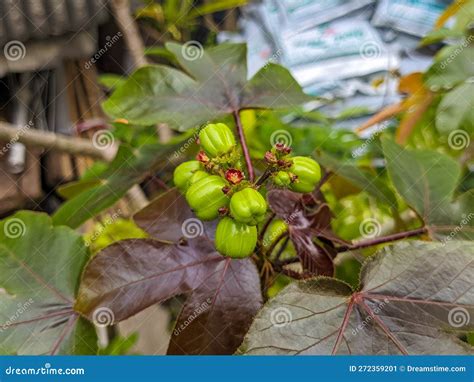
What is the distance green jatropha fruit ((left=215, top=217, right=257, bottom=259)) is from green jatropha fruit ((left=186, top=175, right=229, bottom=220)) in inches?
0.5

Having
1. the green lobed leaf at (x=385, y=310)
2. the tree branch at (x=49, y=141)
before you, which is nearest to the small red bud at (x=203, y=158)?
the green lobed leaf at (x=385, y=310)

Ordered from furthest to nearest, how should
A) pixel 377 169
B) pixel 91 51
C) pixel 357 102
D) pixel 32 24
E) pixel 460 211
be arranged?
pixel 357 102
pixel 91 51
pixel 32 24
pixel 377 169
pixel 460 211

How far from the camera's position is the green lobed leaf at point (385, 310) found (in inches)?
15.0

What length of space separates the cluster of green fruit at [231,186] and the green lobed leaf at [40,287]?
0.14 meters

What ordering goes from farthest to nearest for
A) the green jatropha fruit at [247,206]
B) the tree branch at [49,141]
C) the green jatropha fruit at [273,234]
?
1. the tree branch at [49,141]
2. the green jatropha fruit at [273,234]
3. the green jatropha fruit at [247,206]

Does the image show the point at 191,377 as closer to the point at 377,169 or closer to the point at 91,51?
the point at 377,169

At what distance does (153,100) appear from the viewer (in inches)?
20.4

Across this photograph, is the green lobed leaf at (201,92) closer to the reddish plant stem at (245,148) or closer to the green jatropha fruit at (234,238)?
the reddish plant stem at (245,148)

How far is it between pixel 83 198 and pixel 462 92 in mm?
411

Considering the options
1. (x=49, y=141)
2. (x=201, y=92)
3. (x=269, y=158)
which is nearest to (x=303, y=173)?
(x=269, y=158)

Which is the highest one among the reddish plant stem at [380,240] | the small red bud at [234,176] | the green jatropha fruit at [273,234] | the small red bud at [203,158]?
the small red bud at [203,158]

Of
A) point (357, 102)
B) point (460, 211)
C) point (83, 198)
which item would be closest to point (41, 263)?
point (83, 198)

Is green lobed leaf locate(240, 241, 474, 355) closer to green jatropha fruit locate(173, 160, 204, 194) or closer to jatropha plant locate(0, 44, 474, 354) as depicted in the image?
jatropha plant locate(0, 44, 474, 354)

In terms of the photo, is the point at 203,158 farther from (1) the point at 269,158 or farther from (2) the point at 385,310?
(2) the point at 385,310
